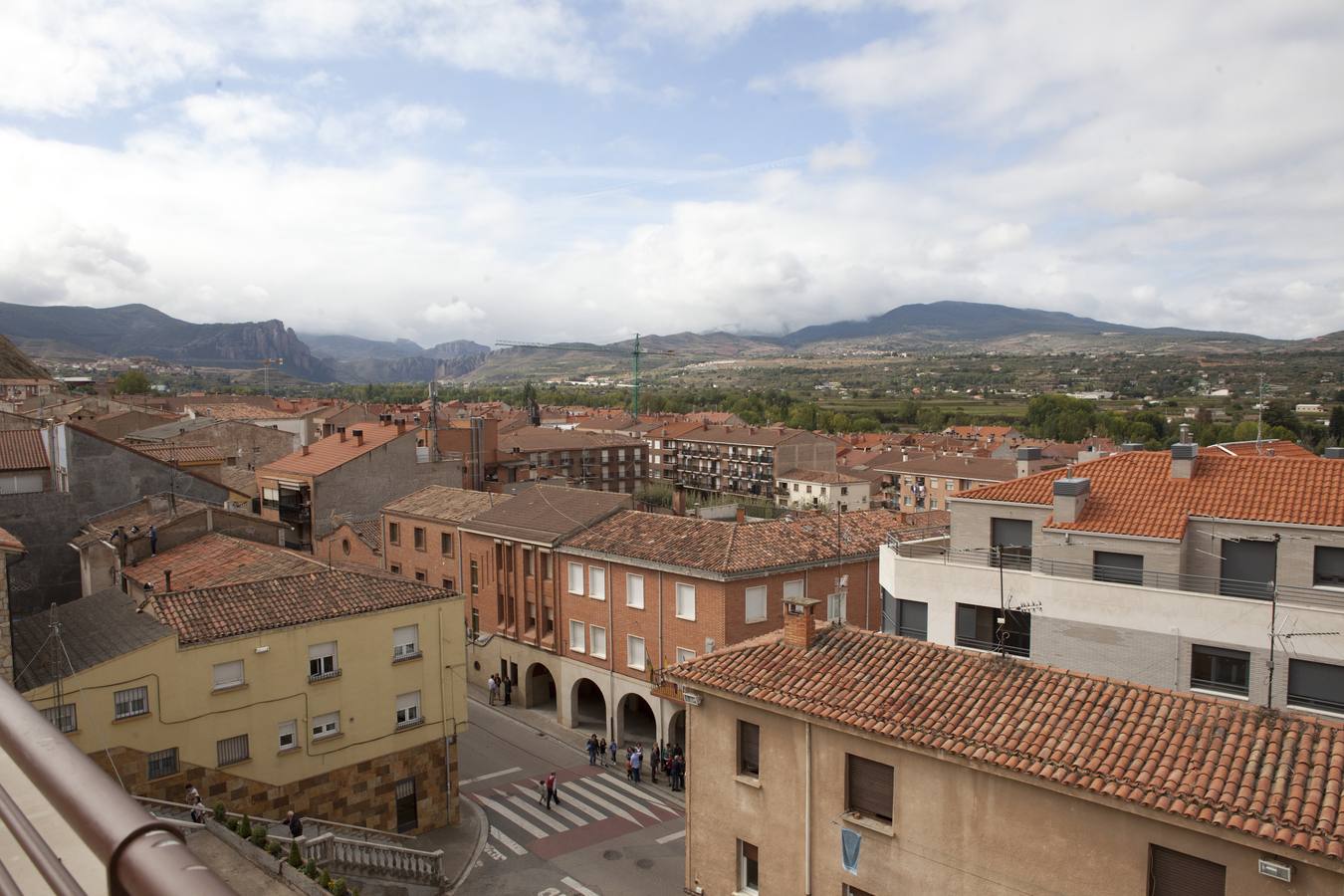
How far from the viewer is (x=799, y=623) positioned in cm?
1764

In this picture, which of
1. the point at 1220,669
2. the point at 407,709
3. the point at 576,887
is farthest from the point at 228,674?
the point at 1220,669

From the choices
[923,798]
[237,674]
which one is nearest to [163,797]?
[237,674]

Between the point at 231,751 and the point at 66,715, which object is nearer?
the point at 66,715

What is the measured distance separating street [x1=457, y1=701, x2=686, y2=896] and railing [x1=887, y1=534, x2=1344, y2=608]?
11.5 meters

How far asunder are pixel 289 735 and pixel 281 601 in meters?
3.43

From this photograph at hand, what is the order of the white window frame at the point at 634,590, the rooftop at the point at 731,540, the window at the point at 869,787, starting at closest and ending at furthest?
1. the window at the point at 869,787
2. the rooftop at the point at 731,540
3. the white window frame at the point at 634,590

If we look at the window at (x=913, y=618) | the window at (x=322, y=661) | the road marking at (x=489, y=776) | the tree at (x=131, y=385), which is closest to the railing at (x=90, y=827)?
the window at (x=322, y=661)

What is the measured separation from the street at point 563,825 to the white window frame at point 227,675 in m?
7.94

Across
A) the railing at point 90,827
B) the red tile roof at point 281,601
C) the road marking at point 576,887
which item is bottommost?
the road marking at point 576,887

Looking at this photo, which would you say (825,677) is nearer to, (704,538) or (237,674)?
(237,674)

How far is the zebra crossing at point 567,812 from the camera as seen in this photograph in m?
27.4

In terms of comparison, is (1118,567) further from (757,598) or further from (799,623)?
(757,598)

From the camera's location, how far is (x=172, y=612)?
22656mm

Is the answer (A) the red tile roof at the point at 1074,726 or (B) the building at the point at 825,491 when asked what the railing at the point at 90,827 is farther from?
(B) the building at the point at 825,491
